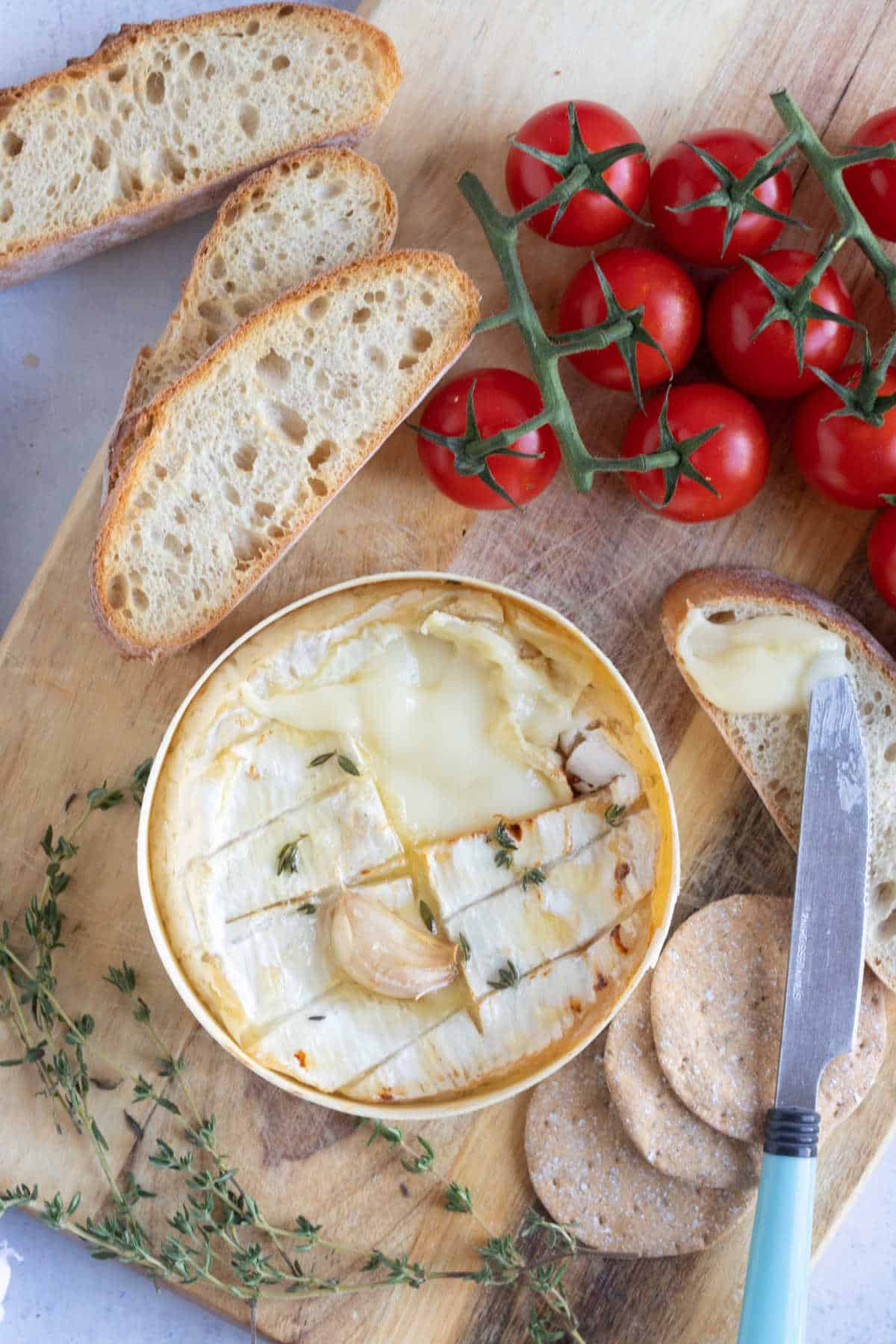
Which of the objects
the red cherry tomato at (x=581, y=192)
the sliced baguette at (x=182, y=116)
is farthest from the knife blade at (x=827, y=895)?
the sliced baguette at (x=182, y=116)

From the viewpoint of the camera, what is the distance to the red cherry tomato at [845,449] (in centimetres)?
197

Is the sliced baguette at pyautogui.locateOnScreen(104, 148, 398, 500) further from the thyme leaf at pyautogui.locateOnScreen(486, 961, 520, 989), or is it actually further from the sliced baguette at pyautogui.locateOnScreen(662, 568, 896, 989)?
the thyme leaf at pyautogui.locateOnScreen(486, 961, 520, 989)

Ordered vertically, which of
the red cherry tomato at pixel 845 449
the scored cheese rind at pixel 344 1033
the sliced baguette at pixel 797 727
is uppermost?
the red cherry tomato at pixel 845 449

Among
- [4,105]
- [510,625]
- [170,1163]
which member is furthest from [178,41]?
[170,1163]

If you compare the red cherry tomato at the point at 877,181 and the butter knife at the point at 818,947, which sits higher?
the red cherry tomato at the point at 877,181

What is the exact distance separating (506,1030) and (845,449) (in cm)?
120

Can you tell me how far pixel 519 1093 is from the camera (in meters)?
2.11

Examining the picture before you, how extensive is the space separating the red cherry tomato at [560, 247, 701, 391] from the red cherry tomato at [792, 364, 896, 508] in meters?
0.26

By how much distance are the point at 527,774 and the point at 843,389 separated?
2.81 ft

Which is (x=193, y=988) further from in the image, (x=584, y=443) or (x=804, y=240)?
(x=804, y=240)

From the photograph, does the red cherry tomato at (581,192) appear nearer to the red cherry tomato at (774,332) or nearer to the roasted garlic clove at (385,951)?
the red cherry tomato at (774,332)

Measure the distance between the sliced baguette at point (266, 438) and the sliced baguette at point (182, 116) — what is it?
1.09ft

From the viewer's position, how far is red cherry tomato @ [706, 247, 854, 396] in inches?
77.6

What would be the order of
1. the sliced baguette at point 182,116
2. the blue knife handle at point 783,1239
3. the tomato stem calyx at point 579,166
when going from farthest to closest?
the sliced baguette at point 182,116
the blue knife handle at point 783,1239
the tomato stem calyx at point 579,166
